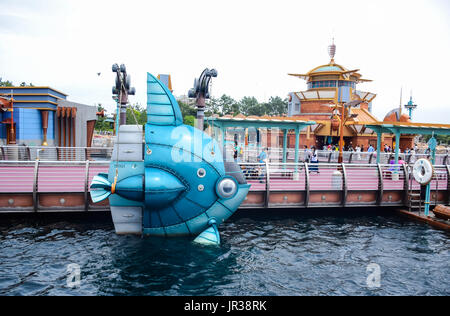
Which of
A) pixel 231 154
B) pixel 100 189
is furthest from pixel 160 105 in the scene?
pixel 231 154

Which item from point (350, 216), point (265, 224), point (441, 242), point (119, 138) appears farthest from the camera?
point (350, 216)

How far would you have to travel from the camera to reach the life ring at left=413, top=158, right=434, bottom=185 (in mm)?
13219

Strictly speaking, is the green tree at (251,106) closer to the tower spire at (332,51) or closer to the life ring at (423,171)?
the tower spire at (332,51)

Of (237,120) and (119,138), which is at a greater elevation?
(237,120)

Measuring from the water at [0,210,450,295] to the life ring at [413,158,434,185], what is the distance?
1818 millimetres

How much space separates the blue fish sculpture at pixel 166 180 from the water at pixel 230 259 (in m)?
0.63

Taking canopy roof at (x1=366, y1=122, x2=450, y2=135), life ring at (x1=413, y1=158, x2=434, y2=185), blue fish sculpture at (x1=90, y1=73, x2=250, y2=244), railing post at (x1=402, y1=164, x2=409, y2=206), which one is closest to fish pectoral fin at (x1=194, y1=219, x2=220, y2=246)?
blue fish sculpture at (x1=90, y1=73, x2=250, y2=244)

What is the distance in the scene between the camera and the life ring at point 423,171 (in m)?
13.2

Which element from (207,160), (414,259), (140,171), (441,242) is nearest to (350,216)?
(441,242)

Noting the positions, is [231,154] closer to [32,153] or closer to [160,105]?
[160,105]

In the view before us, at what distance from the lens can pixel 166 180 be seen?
925cm

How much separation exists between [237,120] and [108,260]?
9.97 meters

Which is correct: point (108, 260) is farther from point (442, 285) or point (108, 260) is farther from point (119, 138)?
point (442, 285)
